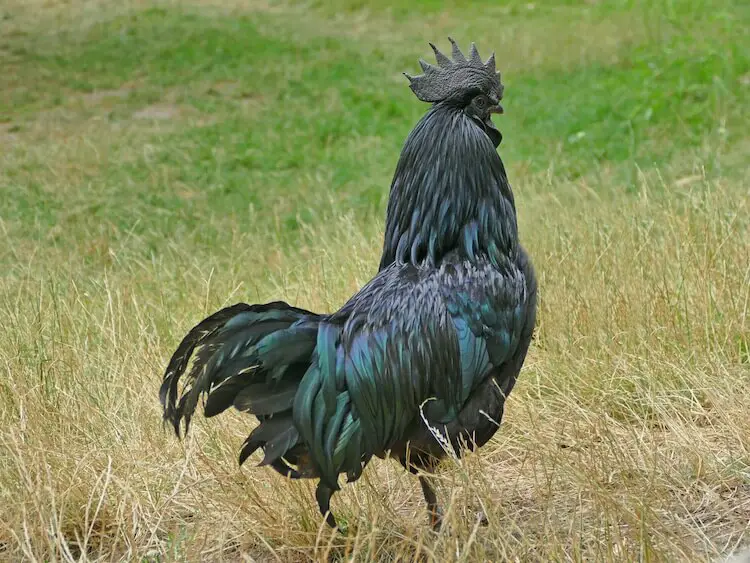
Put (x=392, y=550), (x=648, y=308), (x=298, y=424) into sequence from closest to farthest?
(x=298, y=424) < (x=392, y=550) < (x=648, y=308)

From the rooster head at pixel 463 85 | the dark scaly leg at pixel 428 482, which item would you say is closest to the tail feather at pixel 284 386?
the dark scaly leg at pixel 428 482

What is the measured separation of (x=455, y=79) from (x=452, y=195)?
0.40 meters

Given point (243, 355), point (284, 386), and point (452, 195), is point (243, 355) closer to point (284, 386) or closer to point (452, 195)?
point (284, 386)

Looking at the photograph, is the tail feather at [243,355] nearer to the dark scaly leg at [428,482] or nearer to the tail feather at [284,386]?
the tail feather at [284,386]

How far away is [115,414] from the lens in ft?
13.5

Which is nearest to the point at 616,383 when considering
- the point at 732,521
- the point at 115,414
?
the point at 732,521

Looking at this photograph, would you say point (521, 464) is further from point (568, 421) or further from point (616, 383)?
point (616, 383)

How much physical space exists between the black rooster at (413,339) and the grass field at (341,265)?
24 centimetres

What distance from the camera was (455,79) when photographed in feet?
11.1

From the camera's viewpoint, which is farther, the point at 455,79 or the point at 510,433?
the point at 510,433

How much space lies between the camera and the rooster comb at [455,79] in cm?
337

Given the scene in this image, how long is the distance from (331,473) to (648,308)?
2.33m

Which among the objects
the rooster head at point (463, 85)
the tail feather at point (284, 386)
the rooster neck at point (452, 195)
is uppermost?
the rooster head at point (463, 85)

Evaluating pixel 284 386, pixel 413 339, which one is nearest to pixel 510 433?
pixel 413 339
